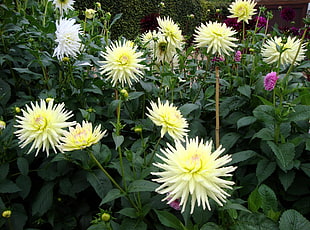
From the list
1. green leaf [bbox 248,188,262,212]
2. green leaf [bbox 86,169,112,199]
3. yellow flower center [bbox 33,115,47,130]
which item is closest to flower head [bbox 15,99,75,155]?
yellow flower center [bbox 33,115,47,130]

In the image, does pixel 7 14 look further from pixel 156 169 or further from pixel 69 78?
pixel 156 169

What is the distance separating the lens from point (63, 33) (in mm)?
1377

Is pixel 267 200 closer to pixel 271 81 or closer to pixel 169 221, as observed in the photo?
pixel 169 221

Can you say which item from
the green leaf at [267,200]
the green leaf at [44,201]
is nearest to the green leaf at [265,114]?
the green leaf at [267,200]

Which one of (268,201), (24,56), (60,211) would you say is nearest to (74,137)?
(60,211)

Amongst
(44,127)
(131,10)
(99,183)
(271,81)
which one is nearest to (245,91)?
(271,81)

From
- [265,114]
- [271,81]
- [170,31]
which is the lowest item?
[265,114]

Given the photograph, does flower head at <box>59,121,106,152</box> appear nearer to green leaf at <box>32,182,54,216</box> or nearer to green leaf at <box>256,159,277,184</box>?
green leaf at <box>32,182,54,216</box>

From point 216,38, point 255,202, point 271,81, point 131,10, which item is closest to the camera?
point 255,202

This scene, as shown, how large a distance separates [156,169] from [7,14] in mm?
1132

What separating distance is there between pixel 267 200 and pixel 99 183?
0.60 m

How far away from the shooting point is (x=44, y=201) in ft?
3.96

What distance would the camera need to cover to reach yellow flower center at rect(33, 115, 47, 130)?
0.96m

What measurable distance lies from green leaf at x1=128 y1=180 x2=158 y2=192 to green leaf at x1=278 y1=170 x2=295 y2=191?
0.50 metres
